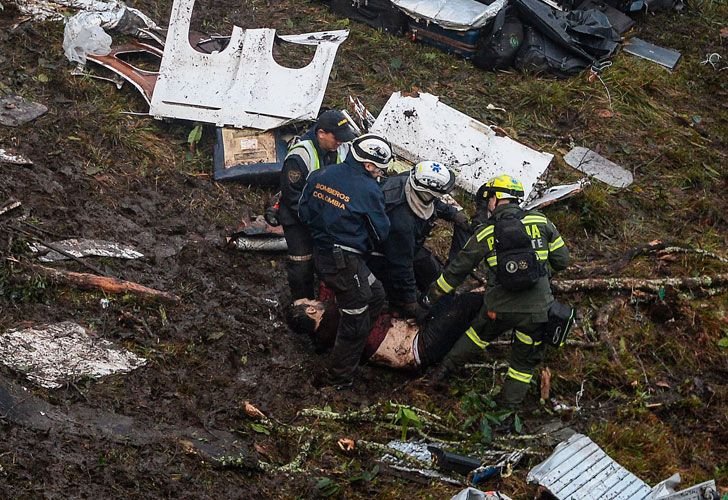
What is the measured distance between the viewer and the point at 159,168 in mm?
7043

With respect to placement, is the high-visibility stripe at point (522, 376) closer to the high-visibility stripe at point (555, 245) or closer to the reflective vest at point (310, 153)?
the high-visibility stripe at point (555, 245)

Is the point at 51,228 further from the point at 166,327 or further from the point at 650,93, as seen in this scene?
the point at 650,93

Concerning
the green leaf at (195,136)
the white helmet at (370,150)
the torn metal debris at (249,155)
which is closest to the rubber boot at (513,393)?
the white helmet at (370,150)

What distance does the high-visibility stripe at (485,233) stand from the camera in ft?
17.2

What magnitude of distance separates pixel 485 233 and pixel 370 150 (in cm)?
93

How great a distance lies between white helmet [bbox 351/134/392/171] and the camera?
523cm

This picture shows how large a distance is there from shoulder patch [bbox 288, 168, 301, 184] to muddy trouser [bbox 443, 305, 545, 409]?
5.20ft

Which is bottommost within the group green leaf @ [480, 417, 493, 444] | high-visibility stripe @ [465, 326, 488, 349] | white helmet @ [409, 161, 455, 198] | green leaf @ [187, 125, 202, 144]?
green leaf @ [480, 417, 493, 444]

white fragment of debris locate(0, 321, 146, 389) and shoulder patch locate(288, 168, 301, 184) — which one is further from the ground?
shoulder patch locate(288, 168, 301, 184)

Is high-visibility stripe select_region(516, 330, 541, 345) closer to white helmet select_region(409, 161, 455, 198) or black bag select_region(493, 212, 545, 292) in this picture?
black bag select_region(493, 212, 545, 292)

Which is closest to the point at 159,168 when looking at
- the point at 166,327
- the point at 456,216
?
the point at 166,327

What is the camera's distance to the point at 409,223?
217 inches

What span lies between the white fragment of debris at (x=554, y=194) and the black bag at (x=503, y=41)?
211 cm

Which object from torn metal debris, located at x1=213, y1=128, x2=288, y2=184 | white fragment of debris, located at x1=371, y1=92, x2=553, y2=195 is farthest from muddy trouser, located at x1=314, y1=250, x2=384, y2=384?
white fragment of debris, located at x1=371, y1=92, x2=553, y2=195
